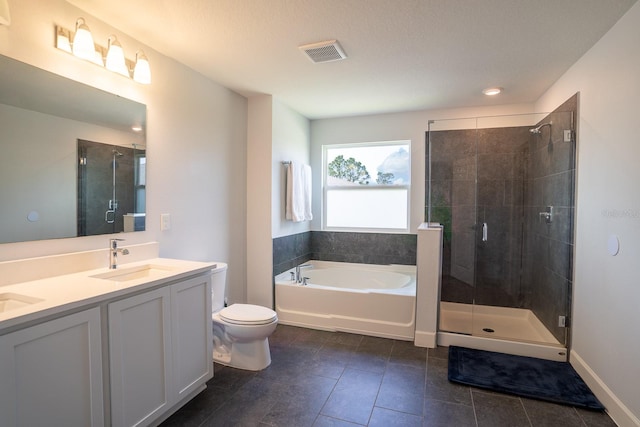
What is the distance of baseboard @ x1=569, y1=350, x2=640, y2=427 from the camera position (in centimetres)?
181

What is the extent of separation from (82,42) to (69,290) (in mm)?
1341

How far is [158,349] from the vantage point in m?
1.78

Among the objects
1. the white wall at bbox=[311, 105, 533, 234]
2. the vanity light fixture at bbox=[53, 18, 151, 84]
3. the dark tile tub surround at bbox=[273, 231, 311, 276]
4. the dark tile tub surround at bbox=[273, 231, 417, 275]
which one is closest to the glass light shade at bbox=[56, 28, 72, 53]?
the vanity light fixture at bbox=[53, 18, 151, 84]

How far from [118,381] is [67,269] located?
744 millimetres

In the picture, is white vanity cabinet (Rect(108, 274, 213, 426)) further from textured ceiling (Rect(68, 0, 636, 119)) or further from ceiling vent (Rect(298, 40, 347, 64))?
ceiling vent (Rect(298, 40, 347, 64))

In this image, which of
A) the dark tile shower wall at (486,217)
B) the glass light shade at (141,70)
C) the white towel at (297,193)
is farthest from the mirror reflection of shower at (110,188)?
the dark tile shower wall at (486,217)

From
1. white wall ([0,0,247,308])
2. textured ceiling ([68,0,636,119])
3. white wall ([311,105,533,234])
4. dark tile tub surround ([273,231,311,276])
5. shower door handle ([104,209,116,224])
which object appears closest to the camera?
white wall ([0,0,247,308])

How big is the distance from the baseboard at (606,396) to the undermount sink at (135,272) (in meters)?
2.71

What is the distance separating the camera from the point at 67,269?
1.87 meters

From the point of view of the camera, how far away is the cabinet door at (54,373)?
117 centimetres

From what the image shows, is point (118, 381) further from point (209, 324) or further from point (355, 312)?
point (355, 312)

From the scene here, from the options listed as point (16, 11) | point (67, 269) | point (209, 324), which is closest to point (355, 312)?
point (209, 324)

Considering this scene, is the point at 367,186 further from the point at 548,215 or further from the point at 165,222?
the point at 165,222

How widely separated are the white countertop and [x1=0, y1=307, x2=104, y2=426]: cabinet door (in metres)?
0.05
